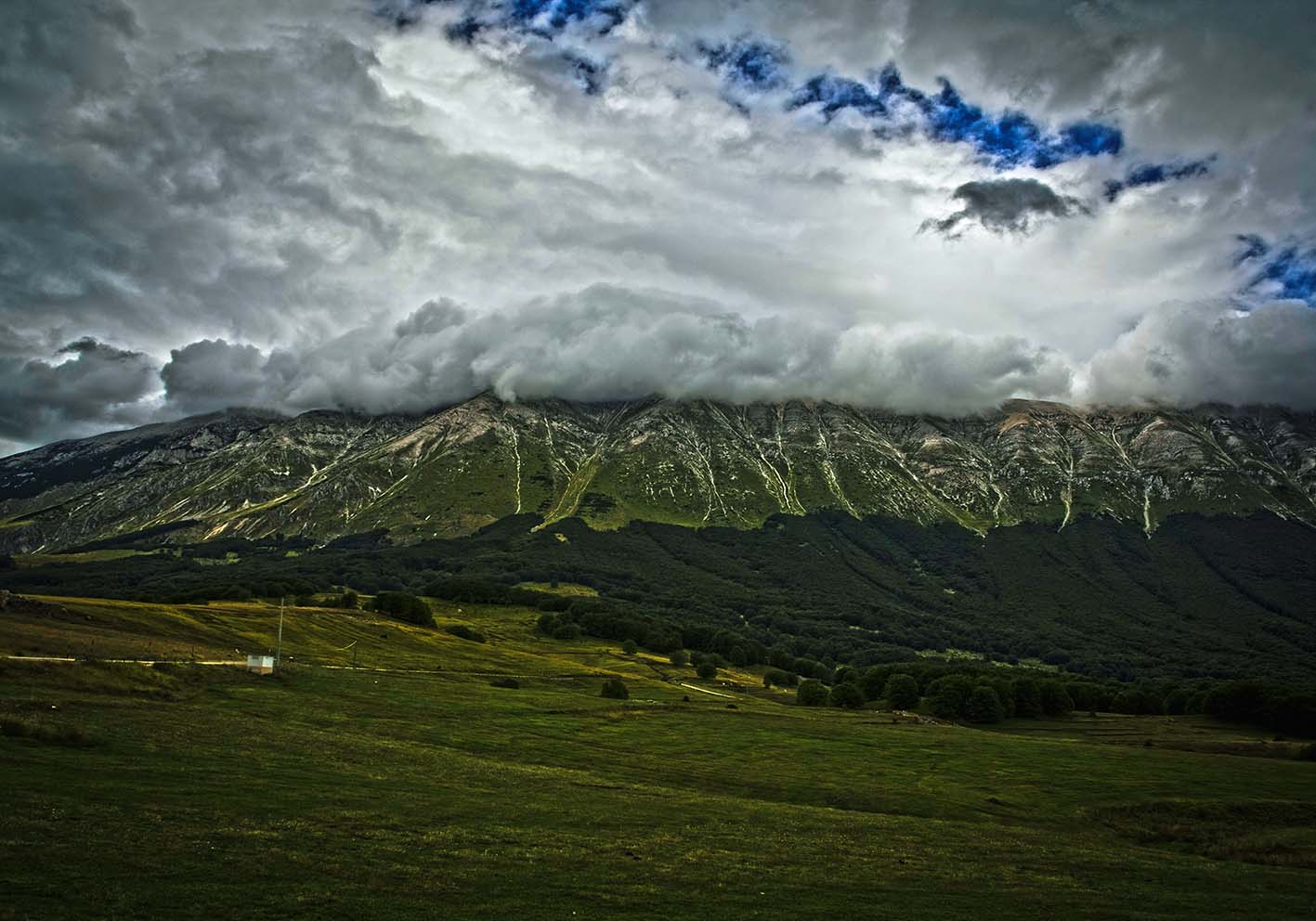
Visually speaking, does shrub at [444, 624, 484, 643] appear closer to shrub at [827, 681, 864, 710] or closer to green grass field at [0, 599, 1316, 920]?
green grass field at [0, 599, 1316, 920]

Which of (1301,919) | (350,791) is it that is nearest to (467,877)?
(350,791)

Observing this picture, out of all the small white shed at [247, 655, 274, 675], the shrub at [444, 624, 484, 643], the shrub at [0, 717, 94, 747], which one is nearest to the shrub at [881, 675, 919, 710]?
the shrub at [444, 624, 484, 643]

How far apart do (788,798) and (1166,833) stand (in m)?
29.5

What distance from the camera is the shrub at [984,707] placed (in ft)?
499

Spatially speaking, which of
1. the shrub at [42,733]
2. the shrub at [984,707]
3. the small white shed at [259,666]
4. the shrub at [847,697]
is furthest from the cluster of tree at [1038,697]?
the shrub at [42,733]

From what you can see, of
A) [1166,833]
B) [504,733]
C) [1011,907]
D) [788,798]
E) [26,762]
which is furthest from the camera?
[504,733]

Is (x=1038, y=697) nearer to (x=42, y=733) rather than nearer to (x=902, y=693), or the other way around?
(x=902, y=693)

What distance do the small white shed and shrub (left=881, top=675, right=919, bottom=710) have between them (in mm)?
113467

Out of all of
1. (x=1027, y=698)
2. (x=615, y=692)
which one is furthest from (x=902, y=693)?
(x=615, y=692)

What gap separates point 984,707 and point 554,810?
408ft

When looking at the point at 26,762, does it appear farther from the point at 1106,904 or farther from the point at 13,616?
the point at 13,616

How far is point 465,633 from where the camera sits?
194 meters

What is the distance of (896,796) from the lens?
71.6 meters

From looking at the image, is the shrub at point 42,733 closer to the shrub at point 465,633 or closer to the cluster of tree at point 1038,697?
the cluster of tree at point 1038,697
